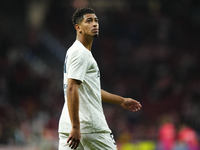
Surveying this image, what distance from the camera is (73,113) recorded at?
292 centimetres

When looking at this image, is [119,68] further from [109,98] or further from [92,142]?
[92,142]

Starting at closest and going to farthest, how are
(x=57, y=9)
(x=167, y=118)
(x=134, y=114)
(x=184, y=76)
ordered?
(x=167, y=118) < (x=134, y=114) < (x=184, y=76) < (x=57, y=9)

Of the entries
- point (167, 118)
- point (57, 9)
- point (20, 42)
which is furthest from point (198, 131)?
point (57, 9)

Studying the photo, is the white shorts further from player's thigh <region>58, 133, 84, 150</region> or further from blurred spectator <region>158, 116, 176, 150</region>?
blurred spectator <region>158, 116, 176, 150</region>

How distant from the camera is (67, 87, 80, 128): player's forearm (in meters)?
2.92

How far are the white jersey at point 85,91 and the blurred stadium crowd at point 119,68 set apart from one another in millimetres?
6365

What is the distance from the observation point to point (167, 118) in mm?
10688

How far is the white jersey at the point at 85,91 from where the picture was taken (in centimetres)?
306

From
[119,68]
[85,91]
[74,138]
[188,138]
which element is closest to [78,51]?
Result: [85,91]

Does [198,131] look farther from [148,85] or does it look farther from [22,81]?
[22,81]

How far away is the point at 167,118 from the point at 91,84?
25.8ft

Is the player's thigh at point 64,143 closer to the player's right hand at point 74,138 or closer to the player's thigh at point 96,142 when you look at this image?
the player's thigh at point 96,142

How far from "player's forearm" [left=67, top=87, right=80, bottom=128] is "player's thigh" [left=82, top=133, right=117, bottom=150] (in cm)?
23

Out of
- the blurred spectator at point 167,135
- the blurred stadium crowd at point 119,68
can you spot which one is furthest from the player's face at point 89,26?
the blurred spectator at point 167,135
